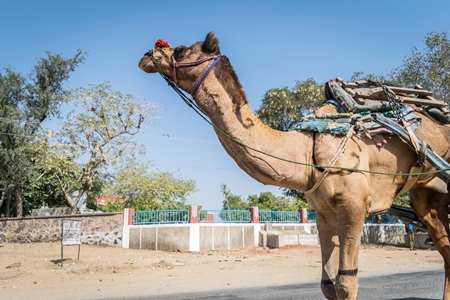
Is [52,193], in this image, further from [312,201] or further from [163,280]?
[312,201]

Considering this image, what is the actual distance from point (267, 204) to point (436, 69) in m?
32.1

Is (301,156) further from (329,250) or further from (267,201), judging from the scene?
(267,201)

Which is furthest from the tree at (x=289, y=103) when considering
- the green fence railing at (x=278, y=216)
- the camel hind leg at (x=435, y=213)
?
the camel hind leg at (x=435, y=213)

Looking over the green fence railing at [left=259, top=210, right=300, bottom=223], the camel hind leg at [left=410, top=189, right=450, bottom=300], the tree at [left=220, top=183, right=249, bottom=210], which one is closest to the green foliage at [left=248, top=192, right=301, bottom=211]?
the tree at [left=220, top=183, right=249, bottom=210]

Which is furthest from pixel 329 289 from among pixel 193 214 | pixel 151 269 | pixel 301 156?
pixel 193 214

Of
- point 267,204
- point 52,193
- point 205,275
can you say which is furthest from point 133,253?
point 267,204

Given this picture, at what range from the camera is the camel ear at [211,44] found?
159 inches

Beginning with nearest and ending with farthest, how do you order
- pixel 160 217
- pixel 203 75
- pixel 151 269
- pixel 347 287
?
pixel 347 287 → pixel 203 75 → pixel 151 269 → pixel 160 217

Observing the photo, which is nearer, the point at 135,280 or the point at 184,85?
the point at 184,85

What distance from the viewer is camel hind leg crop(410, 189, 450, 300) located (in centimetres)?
Answer: 536

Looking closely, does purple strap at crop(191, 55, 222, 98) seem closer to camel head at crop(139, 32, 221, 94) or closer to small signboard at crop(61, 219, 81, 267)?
camel head at crop(139, 32, 221, 94)

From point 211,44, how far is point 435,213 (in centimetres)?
366

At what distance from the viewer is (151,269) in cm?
1554

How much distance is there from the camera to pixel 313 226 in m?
26.6
